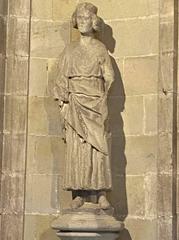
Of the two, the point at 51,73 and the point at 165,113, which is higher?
the point at 51,73

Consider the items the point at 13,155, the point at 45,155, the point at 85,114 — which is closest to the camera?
the point at 85,114

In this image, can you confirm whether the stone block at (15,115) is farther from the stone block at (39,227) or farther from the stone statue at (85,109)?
the stone block at (39,227)

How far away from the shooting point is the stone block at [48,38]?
668cm

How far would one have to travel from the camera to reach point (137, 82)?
21.4ft

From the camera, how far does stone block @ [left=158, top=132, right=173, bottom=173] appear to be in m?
6.23

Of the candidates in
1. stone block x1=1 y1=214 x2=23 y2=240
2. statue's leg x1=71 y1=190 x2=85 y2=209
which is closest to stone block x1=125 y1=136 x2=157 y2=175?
statue's leg x1=71 y1=190 x2=85 y2=209

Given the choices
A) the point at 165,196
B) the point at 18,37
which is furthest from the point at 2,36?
the point at 165,196

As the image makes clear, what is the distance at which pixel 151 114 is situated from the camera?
6.43 meters

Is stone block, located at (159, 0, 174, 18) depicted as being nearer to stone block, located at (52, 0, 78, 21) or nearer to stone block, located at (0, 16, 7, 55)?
stone block, located at (52, 0, 78, 21)

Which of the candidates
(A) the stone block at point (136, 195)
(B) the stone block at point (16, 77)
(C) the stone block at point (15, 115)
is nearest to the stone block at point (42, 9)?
(B) the stone block at point (16, 77)

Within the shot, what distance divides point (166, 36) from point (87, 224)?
1555 mm

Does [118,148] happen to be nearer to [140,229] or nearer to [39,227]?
[140,229]

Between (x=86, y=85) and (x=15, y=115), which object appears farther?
(x=15, y=115)

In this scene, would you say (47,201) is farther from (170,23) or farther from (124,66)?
(170,23)
